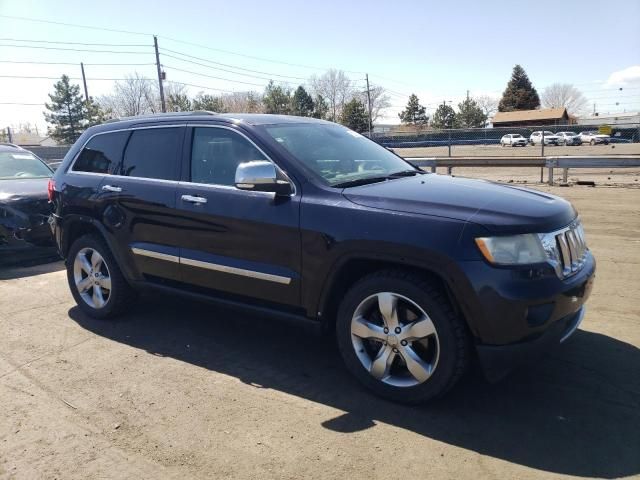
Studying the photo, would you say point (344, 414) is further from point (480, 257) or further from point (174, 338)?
point (174, 338)

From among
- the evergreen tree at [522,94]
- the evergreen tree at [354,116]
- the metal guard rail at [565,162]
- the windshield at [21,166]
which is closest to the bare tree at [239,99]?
the evergreen tree at [354,116]

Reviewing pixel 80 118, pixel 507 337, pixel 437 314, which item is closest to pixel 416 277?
pixel 437 314

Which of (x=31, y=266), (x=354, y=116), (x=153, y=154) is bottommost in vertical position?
(x=31, y=266)

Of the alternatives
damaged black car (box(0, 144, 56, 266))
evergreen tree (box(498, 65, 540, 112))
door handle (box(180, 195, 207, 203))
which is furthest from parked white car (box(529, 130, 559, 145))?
door handle (box(180, 195, 207, 203))

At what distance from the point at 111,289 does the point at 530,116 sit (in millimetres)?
80566

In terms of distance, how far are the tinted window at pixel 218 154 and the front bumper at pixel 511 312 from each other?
1910 mm

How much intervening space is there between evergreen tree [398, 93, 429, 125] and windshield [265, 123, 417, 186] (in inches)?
3097

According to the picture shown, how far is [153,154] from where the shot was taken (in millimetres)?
4645

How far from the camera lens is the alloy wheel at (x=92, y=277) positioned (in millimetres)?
5055

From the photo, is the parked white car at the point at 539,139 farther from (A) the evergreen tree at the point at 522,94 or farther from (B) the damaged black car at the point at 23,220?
(B) the damaged black car at the point at 23,220

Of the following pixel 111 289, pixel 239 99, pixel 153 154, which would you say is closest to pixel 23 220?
pixel 111 289

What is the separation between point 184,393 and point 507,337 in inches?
85.4

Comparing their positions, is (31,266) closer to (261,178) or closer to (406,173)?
(261,178)

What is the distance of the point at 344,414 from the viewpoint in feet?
10.8
